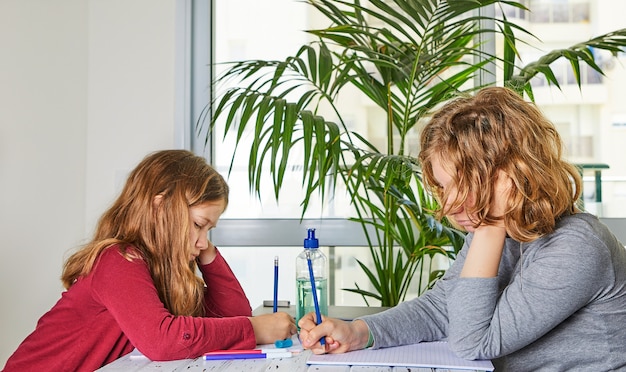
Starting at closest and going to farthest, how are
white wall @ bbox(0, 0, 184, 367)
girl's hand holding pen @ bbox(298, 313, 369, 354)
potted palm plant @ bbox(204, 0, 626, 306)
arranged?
1. girl's hand holding pen @ bbox(298, 313, 369, 354)
2. potted palm plant @ bbox(204, 0, 626, 306)
3. white wall @ bbox(0, 0, 184, 367)

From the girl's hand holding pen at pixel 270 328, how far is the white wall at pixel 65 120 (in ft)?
3.52

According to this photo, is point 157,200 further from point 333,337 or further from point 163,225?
point 333,337

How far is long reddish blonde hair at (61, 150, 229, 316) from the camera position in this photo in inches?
55.7

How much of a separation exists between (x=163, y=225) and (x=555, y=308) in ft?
2.50

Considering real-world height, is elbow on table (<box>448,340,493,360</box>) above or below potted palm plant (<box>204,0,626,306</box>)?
below

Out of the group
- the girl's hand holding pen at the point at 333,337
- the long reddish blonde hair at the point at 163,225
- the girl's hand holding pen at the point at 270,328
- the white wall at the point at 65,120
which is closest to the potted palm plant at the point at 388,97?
the long reddish blonde hair at the point at 163,225

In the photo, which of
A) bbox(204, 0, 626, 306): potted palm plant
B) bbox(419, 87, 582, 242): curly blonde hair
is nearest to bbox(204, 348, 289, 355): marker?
bbox(419, 87, 582, 242): curly blonde hair

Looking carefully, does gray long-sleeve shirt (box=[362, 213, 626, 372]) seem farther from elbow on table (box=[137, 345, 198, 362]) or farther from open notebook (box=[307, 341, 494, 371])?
elbow on table (box=[137, 345, 198, 362])

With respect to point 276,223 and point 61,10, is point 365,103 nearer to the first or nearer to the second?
point 276,223

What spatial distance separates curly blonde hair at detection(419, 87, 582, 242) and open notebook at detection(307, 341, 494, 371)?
0.21 m

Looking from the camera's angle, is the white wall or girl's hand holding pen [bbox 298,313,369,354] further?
the white wall

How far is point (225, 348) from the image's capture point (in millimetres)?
1221

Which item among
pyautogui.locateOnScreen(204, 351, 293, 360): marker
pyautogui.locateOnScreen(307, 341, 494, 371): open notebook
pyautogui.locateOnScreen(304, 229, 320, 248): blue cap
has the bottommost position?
pyautogui.locateOnScreen(204, 351, 293, 360): marker

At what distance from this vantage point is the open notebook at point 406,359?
107cm
